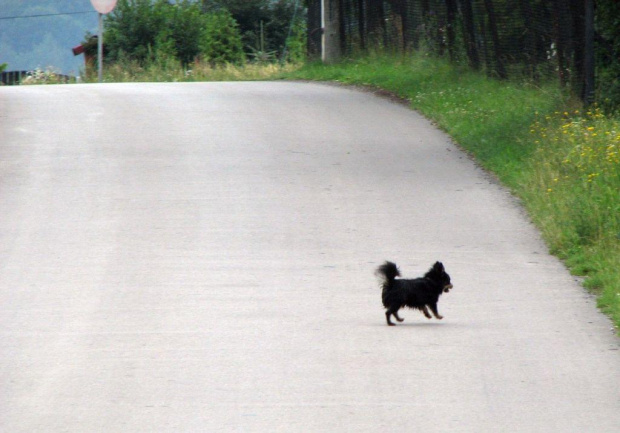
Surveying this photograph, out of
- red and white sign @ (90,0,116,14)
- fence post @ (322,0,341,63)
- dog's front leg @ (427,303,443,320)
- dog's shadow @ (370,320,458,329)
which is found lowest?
dog's shadow @ (370,320,458,329)

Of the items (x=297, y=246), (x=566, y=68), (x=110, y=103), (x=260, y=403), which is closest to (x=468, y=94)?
(x=566, y=68)

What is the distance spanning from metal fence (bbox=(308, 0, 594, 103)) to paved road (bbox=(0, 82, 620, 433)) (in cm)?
240

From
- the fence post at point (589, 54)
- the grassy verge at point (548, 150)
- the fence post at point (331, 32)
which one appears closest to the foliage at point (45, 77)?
the fence post at point (331, 32)

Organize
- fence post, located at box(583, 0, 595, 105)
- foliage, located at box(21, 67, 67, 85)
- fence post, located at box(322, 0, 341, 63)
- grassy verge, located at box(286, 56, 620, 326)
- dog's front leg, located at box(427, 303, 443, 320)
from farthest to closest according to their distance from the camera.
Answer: foliage, located at box(21, 67, 67, 85) → fence post, located at box(322, 0, 341, 63) → fence post, located at box(583, 0, 595, 105) → grassy verge, located at box(286, 56, 620, 326) → dog's front leg, located at box(427, 303, 443, 320)

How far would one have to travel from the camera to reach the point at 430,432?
625 centimetres

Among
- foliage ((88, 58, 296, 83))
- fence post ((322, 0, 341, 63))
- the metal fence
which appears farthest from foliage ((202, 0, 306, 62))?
the metal fence

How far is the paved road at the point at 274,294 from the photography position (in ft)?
22.1

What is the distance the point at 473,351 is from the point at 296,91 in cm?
1758

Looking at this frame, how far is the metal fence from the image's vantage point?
17.3m

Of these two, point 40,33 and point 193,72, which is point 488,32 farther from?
point 40,33

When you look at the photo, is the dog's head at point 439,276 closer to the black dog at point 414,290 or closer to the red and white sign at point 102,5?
the black dog at point 414,290

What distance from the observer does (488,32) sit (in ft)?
71.7

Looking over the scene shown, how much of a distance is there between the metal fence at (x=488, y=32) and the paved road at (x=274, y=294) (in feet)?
7.86

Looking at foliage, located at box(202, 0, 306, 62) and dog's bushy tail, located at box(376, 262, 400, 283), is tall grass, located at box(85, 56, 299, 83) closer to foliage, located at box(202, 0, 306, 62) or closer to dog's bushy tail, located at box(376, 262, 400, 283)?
foliage, located at box(202, 0, 306, 62)
